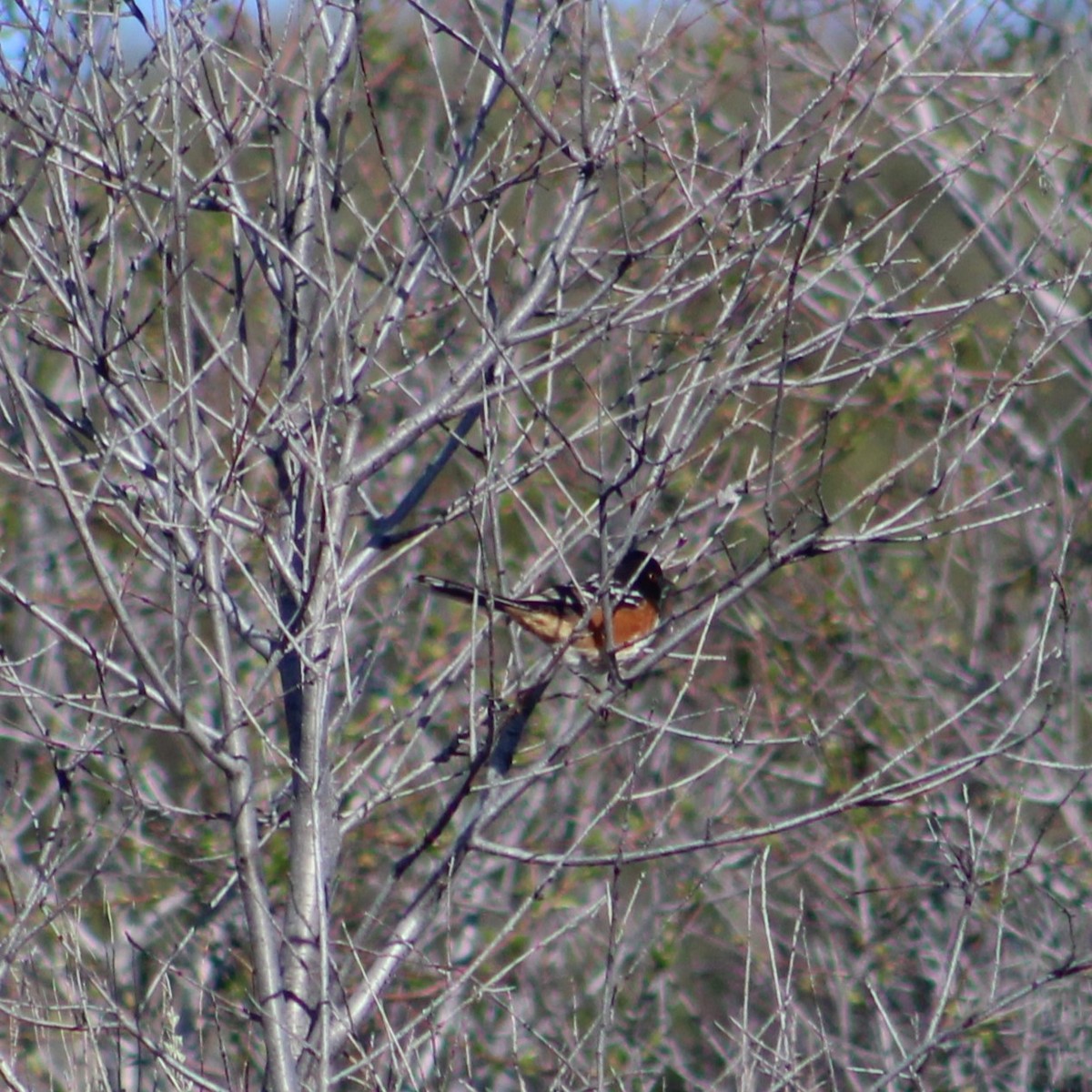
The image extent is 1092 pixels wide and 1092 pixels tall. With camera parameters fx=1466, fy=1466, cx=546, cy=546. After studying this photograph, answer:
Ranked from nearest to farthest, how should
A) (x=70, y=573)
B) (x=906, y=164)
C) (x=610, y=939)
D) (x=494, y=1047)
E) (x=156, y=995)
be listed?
(x=610, y=939) < (x=156, y=995) < (x=494, y=1047) < (x=70, y=573) < (x=906, y=164)

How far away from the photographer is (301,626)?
3.46 metres

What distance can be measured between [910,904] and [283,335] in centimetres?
530

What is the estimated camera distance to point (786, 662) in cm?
789

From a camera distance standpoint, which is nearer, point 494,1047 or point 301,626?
point 301,626

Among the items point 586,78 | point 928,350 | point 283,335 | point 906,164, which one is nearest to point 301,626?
point 283,335

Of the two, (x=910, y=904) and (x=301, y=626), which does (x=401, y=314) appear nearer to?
(x=301, y=626)

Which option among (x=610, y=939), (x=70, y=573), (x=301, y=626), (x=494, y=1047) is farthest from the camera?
(x=70, y=573)

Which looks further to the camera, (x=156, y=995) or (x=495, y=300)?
(x=156, y=995)

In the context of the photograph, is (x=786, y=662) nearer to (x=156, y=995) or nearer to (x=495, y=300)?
(x=156, y=995)

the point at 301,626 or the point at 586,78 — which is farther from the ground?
the point at 586,78

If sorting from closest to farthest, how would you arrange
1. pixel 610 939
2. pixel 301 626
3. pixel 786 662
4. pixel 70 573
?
pixel 610 939
pixel 301 626
pixel 786 662
pixel 70 573

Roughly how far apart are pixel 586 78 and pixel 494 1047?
5572mm

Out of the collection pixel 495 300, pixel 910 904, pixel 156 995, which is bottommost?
pixel 910 904

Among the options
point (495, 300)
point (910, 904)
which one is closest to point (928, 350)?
point (910, 904)
